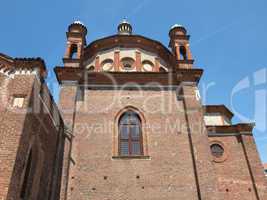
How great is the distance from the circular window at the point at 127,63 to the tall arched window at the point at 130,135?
400 centimetres

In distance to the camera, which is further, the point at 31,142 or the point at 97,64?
the point at 97,64

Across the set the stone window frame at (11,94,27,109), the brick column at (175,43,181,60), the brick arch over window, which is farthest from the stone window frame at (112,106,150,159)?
the stone window frame at (11,94,27,109)

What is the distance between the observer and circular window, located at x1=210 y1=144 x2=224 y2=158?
1597 cm

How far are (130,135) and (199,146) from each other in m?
3.01

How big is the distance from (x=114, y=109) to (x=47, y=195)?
4808 millimetres

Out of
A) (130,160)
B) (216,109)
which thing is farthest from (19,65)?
(216,109)

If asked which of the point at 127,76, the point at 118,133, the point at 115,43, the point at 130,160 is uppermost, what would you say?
the point at 115,43

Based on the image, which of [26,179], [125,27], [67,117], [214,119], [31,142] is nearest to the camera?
[26,179]

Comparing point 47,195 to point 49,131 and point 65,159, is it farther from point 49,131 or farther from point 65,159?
point 49,131

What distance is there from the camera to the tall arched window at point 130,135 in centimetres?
1218

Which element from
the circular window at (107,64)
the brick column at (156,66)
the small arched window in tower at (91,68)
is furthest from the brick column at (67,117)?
the brick column at (156,66)

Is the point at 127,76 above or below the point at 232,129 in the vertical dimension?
above

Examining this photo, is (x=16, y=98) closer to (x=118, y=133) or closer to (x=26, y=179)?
(x=26, y=179)

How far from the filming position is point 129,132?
12727mm
